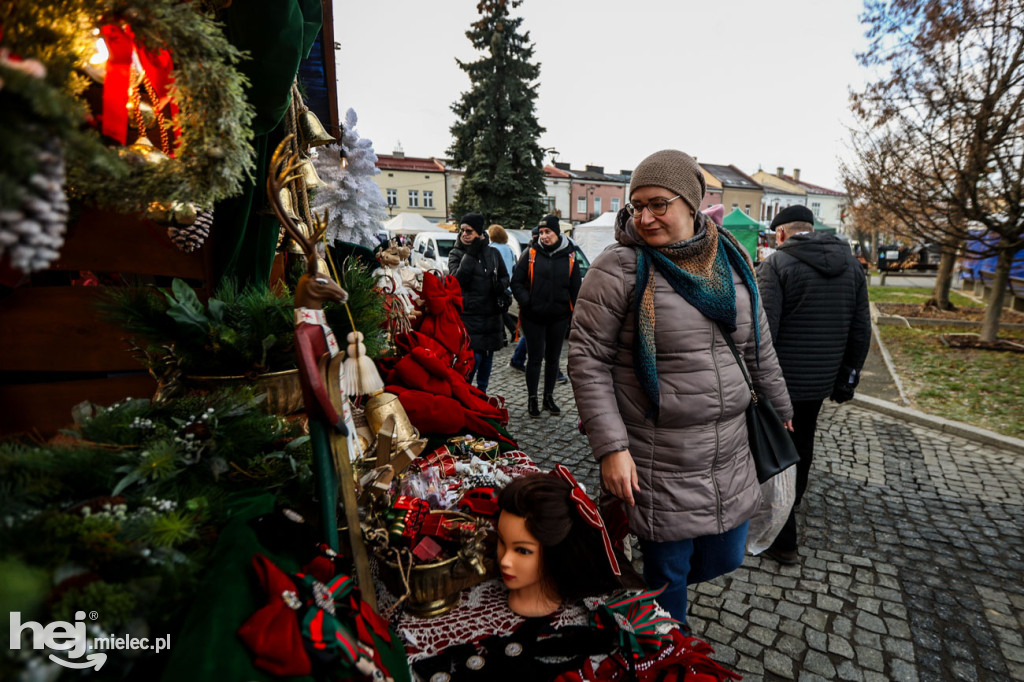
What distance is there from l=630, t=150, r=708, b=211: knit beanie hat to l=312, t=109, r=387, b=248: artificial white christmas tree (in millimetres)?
3479

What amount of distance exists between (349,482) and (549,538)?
59 cm

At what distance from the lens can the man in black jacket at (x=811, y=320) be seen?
9.87ft

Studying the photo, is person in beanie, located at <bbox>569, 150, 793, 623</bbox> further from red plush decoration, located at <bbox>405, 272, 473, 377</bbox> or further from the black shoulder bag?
red plush decoration, located at <bbox>405, 272, 473, 377</bbox>

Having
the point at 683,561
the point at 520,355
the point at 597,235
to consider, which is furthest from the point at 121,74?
the point at 597,235

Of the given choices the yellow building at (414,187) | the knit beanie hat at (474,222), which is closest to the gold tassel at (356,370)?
the knit beanie hat at (474,222)

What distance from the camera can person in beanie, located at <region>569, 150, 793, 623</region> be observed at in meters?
1.74

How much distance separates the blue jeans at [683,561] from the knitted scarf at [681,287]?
525 mm

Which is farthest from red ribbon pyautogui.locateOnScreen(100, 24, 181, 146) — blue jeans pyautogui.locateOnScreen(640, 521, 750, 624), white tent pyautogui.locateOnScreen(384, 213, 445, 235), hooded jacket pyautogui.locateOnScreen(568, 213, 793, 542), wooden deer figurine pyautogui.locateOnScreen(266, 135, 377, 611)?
white tent pyautogui.locateOnScreen(384, 213, 445, 235)

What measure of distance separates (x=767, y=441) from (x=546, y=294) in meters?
3.62

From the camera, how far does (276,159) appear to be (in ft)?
4.12

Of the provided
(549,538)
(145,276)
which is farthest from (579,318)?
(145,276)

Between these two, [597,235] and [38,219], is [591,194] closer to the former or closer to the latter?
[597,235]

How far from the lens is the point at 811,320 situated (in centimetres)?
304

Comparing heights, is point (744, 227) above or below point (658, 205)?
above
